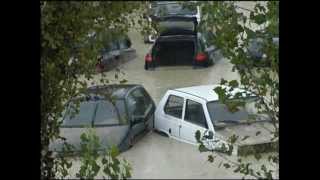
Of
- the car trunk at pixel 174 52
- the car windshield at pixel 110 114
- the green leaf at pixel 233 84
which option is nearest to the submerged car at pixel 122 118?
the car windshield at pixel 110 114

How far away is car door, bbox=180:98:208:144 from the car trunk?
0.52 metres

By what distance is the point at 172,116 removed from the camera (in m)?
4.43

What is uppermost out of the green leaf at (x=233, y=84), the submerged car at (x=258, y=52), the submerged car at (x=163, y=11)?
the submerged car at (x=163, y=11)

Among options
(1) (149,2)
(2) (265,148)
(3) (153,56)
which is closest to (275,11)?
(2) (265,148)

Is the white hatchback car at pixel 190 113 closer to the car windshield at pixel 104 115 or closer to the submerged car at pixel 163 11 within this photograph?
the car windshield at pixel 104 115

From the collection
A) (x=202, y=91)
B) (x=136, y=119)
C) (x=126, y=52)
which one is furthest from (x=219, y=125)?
(x=126, y=52)

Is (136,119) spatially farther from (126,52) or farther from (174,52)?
(174,52)

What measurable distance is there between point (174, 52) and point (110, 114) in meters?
1.18

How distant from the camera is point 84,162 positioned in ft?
Answer: 6.30

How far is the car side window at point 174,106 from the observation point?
4.38m

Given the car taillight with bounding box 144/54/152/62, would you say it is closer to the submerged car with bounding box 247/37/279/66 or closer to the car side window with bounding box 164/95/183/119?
the car side window with bounding box 164/95/183/119

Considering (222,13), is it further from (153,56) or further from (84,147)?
(153,56)

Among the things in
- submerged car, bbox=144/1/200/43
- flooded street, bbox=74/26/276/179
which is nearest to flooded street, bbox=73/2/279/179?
flooded street, bbox=74/26/276/179
